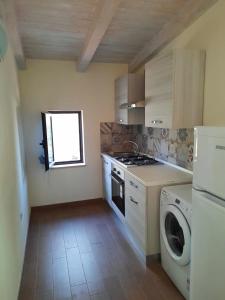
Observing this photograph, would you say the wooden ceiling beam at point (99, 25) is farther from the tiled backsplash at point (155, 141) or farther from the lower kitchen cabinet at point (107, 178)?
the lower kitchen cabinet at point (107, 178)

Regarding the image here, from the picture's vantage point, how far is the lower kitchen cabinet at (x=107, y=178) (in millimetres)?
3536

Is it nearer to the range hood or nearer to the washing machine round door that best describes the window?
the range hood

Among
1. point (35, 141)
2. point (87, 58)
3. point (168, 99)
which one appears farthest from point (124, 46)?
point (35, 141)

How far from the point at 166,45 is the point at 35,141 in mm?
2428

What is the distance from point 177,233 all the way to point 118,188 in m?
1.21

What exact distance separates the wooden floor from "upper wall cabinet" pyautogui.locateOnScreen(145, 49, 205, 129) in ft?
5.10

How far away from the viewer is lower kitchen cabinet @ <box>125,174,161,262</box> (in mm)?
2201

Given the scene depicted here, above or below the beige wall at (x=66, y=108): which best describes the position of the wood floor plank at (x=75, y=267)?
below

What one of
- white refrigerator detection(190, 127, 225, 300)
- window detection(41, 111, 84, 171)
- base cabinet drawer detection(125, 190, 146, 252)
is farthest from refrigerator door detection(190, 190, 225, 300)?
window detection(41, 111, 84, 171)

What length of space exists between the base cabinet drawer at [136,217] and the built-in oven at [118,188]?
0.60 ft

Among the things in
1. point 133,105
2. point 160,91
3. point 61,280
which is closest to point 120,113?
point 133,105

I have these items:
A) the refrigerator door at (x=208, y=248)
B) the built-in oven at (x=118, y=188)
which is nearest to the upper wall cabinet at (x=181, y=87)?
the built-in oven at (x=118, y=188)

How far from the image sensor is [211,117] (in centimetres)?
219

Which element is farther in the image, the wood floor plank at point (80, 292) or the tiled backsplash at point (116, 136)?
the tiled backsplash at point (116, 136)
